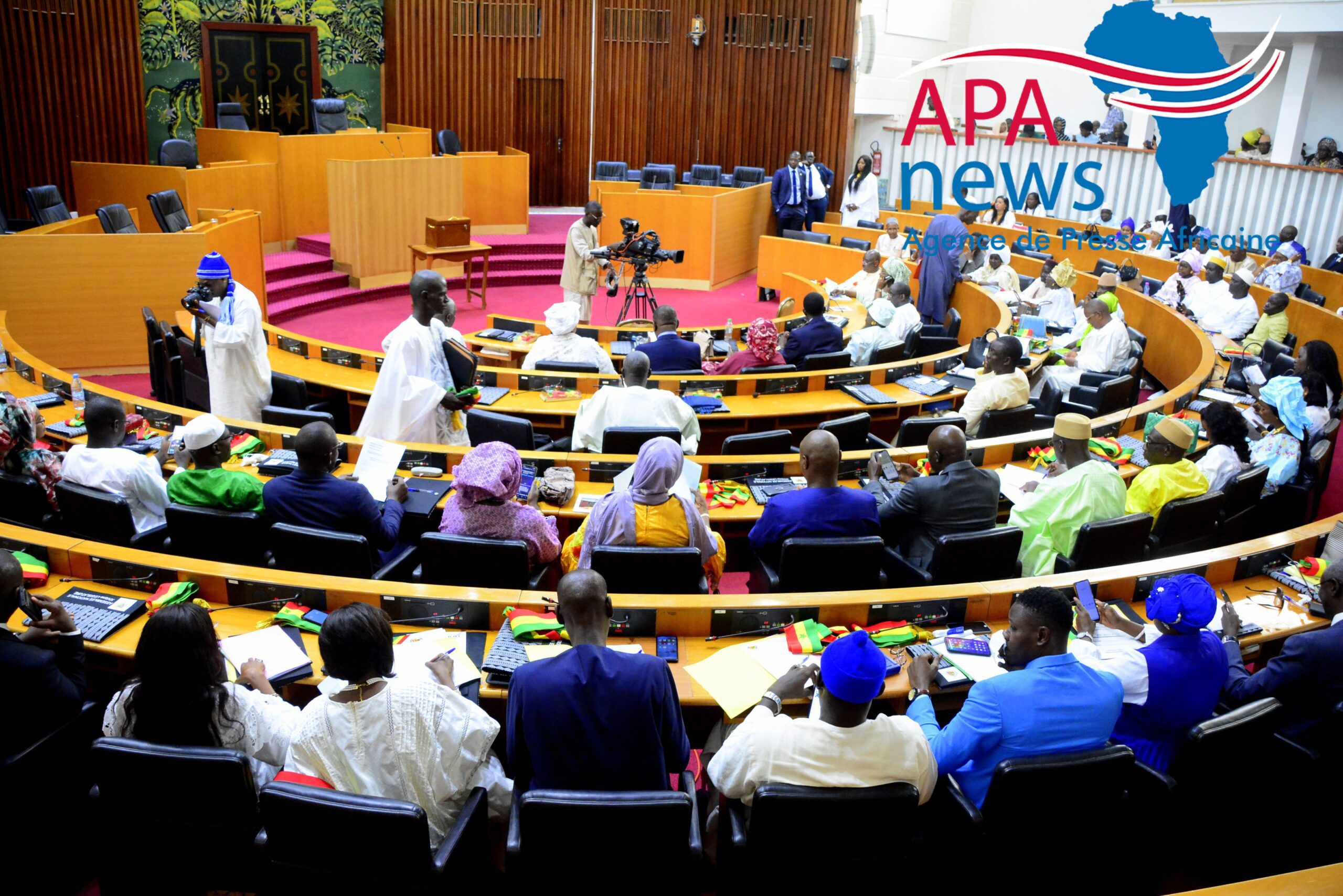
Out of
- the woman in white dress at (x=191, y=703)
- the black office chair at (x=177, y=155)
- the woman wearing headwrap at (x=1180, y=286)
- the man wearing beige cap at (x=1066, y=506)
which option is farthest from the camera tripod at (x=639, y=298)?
the woman in white dress at (x=191, y=703)

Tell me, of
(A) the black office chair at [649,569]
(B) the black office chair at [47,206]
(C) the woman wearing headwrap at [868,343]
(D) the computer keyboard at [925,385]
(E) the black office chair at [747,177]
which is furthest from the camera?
(E) the black office chair at [747,177]

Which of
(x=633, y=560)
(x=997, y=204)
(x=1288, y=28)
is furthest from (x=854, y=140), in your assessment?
(x=633, y=560)

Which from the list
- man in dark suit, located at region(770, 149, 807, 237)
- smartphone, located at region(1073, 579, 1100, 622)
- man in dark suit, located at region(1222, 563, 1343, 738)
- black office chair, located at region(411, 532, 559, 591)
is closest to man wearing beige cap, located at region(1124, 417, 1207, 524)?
A: smartphone, located at region(1073, 579, 1100, 622)

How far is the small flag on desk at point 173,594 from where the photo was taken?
368 cm

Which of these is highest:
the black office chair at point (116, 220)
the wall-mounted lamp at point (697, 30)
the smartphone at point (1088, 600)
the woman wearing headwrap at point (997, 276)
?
the wall-mounted lamp at point (697, 30)

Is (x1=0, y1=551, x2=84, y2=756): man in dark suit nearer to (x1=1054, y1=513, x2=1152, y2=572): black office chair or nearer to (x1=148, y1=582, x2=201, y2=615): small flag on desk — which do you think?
(x1=148, y1=582, x2=201, y2=615): small flag on desk

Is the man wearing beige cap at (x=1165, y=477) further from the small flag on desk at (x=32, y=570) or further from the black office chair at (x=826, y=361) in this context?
the small flag on desk at (x=32, y=570)

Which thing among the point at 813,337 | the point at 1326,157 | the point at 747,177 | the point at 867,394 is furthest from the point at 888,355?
the point at 1326,157

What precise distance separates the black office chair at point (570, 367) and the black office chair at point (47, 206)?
5.70 m

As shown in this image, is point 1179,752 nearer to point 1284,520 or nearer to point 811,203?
point 1284,520

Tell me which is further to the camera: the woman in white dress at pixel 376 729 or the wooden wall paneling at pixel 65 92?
the wooden wall paneling at pixel 65 92

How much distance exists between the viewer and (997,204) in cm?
1288

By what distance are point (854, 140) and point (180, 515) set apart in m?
15.3

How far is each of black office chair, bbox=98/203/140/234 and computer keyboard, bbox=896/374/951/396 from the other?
282 inches
